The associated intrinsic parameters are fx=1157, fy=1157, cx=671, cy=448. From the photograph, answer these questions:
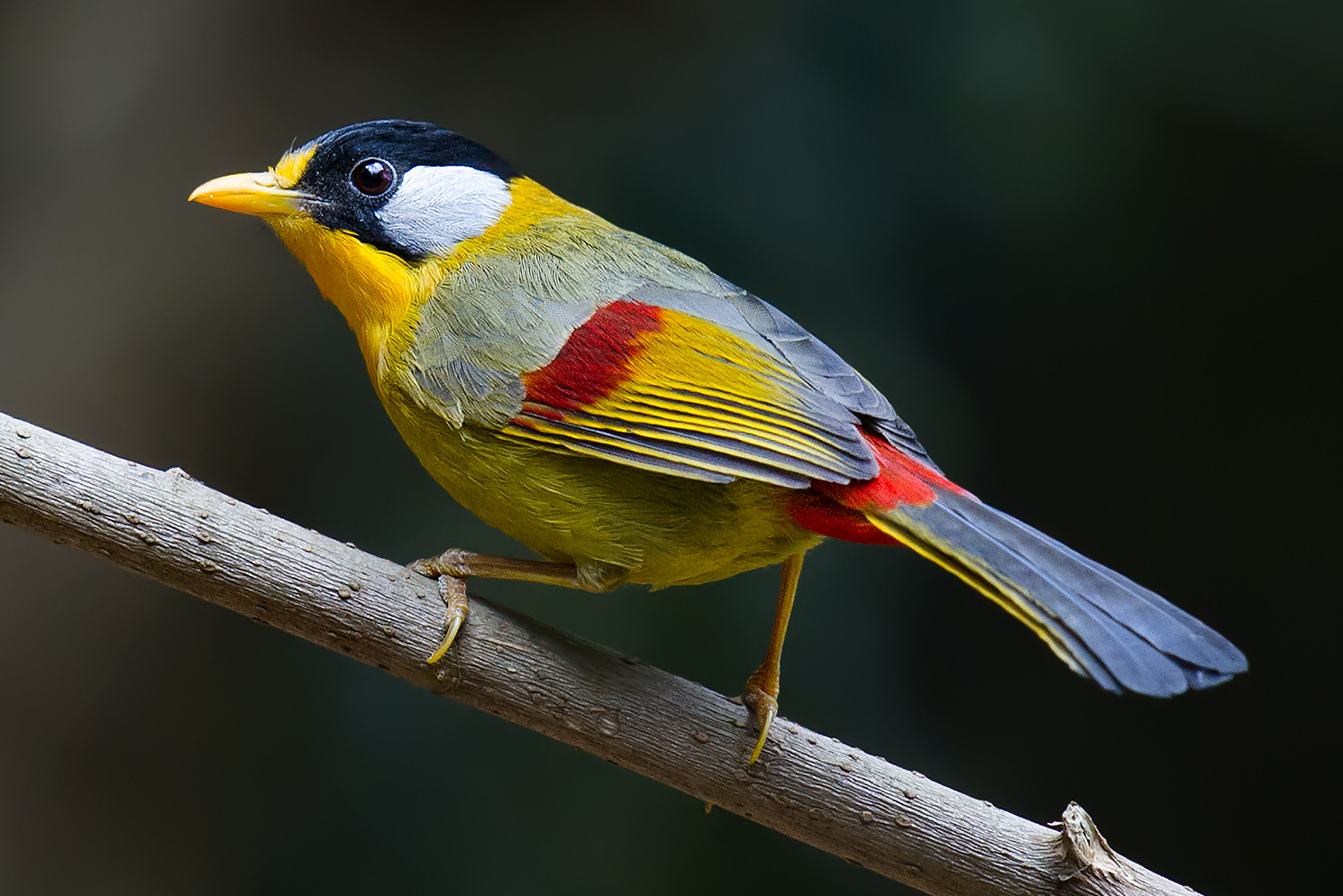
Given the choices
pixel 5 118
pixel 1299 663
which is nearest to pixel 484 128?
pixel 5 118

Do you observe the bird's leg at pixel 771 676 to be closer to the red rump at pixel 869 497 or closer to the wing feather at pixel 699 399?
the red rump at pixel 869 497

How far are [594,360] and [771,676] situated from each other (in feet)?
2.27

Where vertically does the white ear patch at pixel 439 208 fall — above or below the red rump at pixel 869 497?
above

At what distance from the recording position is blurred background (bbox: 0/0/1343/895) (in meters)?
3.42

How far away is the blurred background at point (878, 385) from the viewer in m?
3.42

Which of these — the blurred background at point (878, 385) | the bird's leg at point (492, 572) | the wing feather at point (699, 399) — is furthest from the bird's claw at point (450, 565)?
the blurred background at point (878, 385)

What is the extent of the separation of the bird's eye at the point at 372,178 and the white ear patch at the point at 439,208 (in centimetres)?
3

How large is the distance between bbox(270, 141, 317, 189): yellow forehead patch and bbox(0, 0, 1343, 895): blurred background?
1.37 meters

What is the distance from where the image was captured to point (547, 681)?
2.04m

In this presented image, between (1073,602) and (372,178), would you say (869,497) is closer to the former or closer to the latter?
(1073,602)

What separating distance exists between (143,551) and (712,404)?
98 centimetres

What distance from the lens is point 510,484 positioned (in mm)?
1996

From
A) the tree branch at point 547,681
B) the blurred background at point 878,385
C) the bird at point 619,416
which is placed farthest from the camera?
the blurred background at point 878,385

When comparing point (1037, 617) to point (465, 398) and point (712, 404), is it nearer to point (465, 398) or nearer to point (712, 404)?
point (712, 404)
